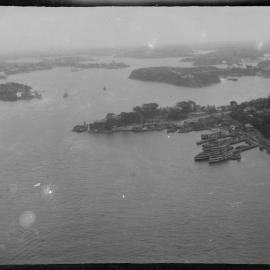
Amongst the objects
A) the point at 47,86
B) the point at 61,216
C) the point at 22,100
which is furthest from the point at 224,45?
the point at 61,216

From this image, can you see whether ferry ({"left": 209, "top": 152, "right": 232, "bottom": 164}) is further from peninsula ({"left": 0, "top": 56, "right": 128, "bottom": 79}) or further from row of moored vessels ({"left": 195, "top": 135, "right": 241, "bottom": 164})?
peninsula ({"left": 0, "top": 56, "right": 128, "bottom": 79})

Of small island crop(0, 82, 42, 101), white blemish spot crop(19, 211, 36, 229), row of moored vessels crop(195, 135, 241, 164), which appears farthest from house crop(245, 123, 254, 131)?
white blemish spot crop(19, 211, 36, 229)

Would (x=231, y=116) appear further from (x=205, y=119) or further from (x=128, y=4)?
(x=128, y=4)

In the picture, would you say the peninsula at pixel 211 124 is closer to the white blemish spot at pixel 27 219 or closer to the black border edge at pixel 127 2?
the white blemish spot at pixel 27 219

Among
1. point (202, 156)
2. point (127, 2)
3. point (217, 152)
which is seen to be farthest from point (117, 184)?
point (127, 2)

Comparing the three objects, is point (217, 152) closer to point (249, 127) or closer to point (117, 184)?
point (249, 127)

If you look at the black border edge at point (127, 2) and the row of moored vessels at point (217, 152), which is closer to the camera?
the black border edge at point (127, 2)

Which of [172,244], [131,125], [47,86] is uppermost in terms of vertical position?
[47,86]

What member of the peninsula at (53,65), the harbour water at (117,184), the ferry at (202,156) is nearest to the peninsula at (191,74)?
the harbour water at (117,184)
